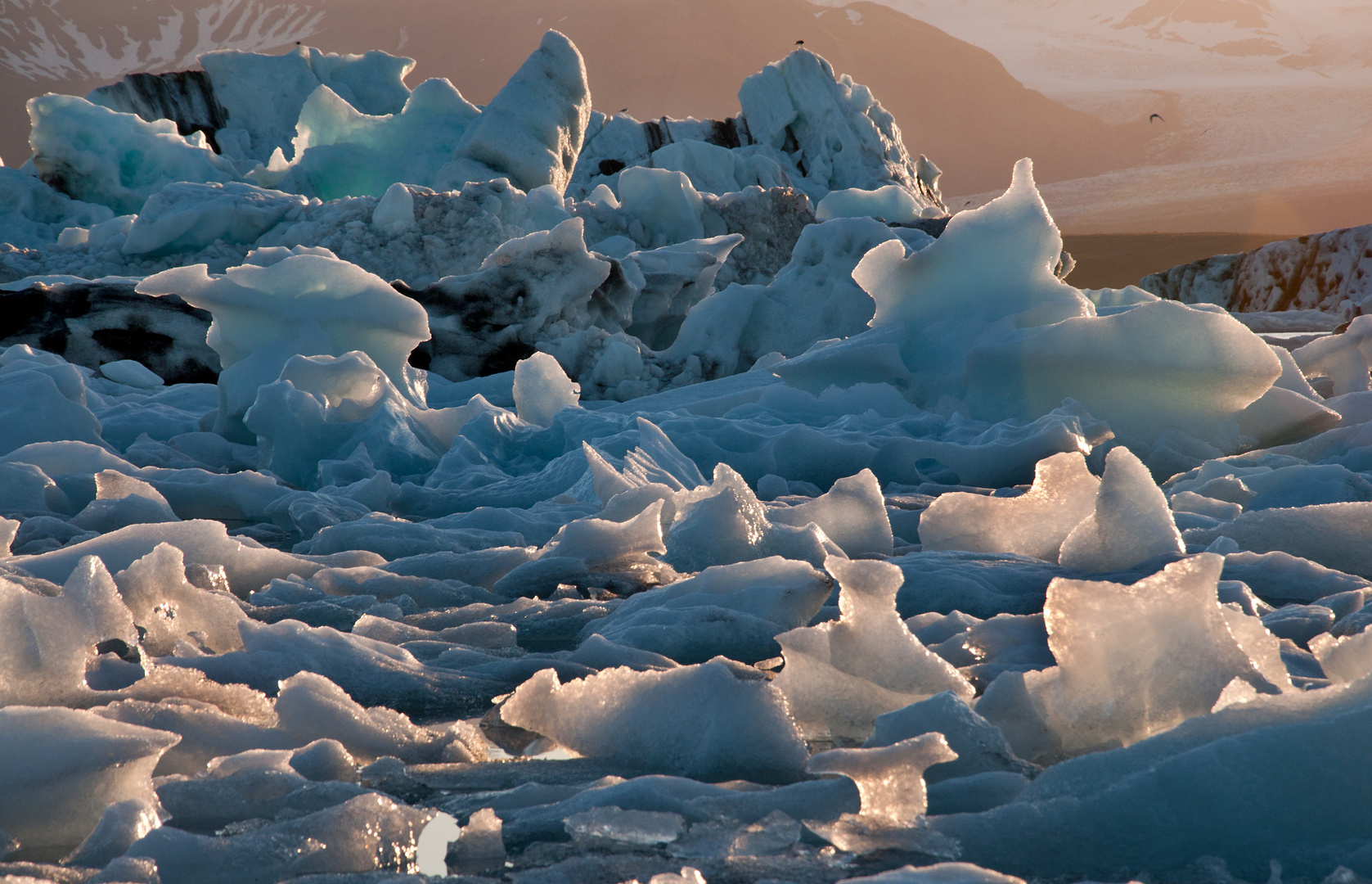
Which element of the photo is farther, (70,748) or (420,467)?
(420,467)

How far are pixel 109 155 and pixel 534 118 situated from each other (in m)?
6.53

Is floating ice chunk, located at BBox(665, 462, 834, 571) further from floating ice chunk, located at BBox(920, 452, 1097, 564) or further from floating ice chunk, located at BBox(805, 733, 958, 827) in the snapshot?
floating ice chunk, located at BBox(805, 733, 958, 827)

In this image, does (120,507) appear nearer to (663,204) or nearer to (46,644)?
(46,644)

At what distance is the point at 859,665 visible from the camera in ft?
5.61

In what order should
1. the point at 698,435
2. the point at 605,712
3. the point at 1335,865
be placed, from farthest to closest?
1. the point at 698,435
2. the point at 605,712
3. the point at 1335,865

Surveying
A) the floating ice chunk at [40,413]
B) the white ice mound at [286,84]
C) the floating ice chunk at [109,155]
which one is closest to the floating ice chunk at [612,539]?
the floating ice chunk at [40,413]

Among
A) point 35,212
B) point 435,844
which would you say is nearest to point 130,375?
point 435,844

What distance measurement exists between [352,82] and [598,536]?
20.1 metres

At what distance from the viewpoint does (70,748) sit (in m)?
1.41

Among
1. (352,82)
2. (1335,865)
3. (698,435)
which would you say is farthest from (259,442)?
Result: (352,82)

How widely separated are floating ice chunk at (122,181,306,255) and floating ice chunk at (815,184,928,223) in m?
6.59

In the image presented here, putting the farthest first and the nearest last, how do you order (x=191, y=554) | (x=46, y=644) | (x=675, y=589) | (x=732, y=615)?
(x=191, y=554) < (x=675, y=589) < (x=732, y=615) < (x=46, y=644)

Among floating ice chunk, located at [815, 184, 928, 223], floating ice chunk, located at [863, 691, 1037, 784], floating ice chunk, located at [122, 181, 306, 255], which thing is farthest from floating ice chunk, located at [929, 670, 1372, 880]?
floating ice chunk, located at [815, 184, 928, 223]

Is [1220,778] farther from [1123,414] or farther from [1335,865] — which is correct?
[1123,414]
